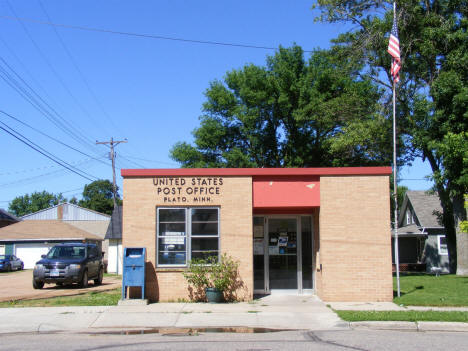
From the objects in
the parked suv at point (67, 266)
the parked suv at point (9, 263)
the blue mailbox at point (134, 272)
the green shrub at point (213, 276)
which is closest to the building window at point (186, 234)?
the green shrub at point (213, 276)

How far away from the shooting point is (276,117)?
34281mm

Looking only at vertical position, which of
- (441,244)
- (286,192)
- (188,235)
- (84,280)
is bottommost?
(84,280)

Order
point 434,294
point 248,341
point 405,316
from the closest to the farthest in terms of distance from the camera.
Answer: point 248,341 < point 405,316 < point 434,294

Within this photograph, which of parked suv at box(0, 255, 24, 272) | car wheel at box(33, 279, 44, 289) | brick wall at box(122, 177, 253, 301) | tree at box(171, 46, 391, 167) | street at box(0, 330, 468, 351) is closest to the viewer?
→ street at box(0, 330, 468, 351)

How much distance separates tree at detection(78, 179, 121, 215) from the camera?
95812 mm

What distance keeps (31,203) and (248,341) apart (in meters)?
116

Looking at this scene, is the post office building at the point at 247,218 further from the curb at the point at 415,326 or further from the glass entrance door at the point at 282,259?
the curb at the point at 415,326

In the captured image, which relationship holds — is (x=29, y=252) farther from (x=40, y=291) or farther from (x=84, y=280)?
(x=40, y=291)

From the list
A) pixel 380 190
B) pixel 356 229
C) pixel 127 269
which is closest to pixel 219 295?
pixel 127 269

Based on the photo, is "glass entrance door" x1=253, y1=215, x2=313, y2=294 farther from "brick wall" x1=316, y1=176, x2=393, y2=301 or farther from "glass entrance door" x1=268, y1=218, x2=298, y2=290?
"brick wall" x1=316, y1=176, x2=393, y2=301

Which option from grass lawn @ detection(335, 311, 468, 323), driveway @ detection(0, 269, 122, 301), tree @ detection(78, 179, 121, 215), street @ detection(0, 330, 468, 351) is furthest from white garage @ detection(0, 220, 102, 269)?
tree @ detection(78, 179, 121, 215)

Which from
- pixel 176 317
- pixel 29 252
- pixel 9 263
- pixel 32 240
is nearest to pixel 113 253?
pixel 9 263

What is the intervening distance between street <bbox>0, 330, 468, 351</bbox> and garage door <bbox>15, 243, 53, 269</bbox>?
119 feet

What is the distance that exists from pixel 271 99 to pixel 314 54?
4649 millimetres
